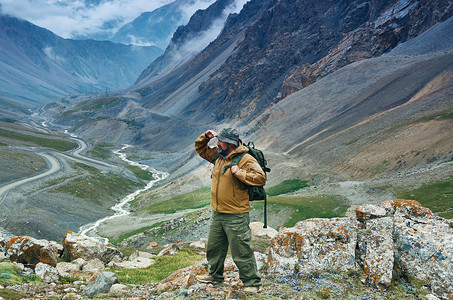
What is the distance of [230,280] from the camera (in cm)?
916

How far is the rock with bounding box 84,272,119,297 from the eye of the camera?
9320mm

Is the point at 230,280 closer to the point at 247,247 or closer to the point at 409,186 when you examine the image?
the point at 247,247

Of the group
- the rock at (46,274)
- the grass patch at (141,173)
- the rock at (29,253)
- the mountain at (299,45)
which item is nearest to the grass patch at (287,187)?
the rock at (29,253)

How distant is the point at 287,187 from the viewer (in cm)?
5062

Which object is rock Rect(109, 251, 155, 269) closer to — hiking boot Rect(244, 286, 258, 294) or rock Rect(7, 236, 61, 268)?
rock Rect(7, 236, 61, 268)

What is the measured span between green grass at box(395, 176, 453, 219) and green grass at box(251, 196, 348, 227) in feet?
20.8

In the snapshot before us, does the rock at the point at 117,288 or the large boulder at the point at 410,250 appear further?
the rock at the point at 117,288

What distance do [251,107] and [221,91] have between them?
1885 inches

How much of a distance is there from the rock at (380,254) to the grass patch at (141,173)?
9556cm

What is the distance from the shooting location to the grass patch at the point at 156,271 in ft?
41.4

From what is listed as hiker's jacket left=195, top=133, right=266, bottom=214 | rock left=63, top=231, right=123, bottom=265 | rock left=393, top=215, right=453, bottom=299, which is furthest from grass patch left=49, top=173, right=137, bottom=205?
rock left=393, top=215, right=453, bottom=299

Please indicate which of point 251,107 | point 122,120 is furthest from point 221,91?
point 122,120

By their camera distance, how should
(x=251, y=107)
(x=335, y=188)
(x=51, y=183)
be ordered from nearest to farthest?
(x=335, y=188)
(x=51, y=183)
(x=251, y=107)

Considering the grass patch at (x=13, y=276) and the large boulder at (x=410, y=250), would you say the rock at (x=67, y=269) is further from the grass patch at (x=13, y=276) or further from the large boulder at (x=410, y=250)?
the large boulder at (x=410, y=250)
